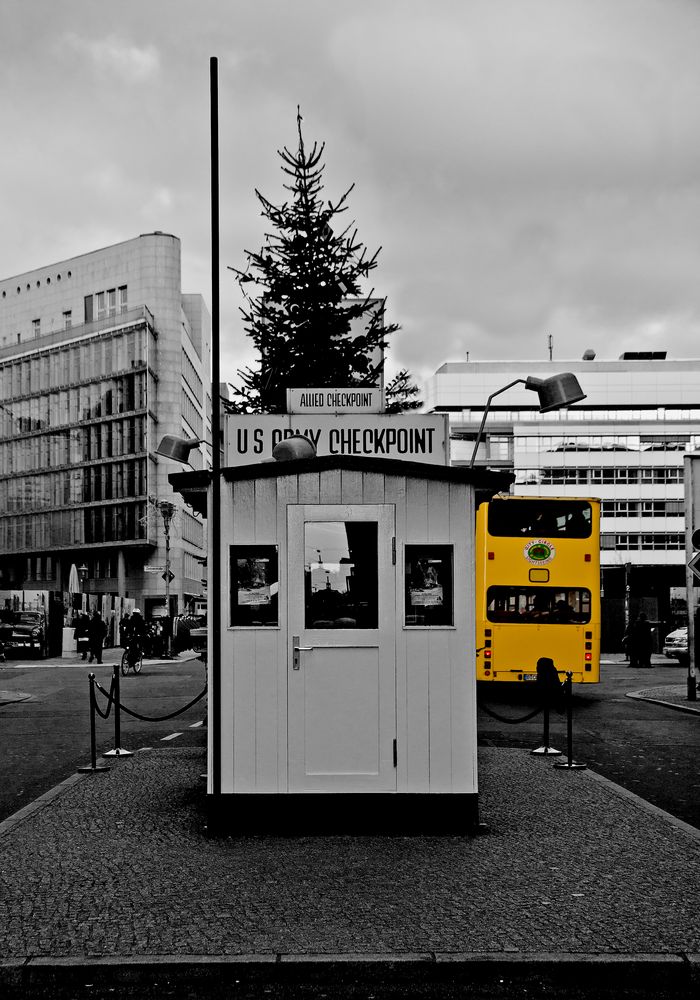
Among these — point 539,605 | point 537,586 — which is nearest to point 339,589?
point 537,586

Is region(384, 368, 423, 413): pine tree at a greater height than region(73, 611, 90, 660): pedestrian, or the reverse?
region(384, 368, 423, 413): pine tree

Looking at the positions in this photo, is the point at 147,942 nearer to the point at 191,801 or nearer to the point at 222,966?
the point at 222,966

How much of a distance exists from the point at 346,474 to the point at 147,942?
13.8 feet

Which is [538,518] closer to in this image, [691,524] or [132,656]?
[691,524]

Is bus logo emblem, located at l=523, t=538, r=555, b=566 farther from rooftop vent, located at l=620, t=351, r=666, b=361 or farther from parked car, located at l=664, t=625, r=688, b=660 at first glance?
rooftop vent, located at l=620, t=351, r=666, b=361

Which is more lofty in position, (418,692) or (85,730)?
(418,692)

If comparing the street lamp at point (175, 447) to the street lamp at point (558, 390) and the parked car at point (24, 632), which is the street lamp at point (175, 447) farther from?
the parked car at point (24, 632)

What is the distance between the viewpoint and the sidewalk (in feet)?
18.6

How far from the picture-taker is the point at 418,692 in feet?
29.8

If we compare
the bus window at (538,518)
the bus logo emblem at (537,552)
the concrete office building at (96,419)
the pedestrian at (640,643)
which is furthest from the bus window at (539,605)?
the concrete office building at (96,419)

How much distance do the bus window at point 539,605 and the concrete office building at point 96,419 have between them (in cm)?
6932

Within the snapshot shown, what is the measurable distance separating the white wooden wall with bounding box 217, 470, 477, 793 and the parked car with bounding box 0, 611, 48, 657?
40.0 meters

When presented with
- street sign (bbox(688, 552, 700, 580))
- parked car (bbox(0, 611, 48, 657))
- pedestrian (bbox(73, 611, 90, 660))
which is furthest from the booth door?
parked car (bbox(0, 611, 48, 657))

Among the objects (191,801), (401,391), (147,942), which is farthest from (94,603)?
(147,942)
